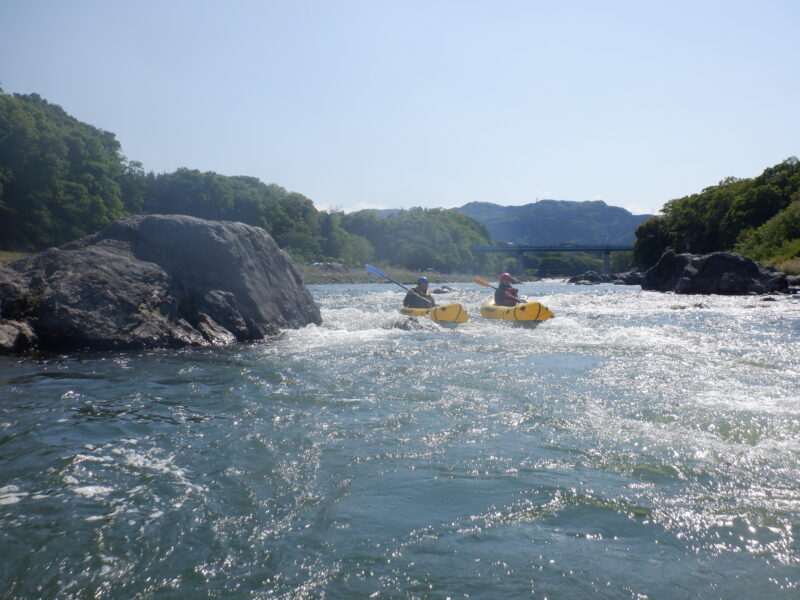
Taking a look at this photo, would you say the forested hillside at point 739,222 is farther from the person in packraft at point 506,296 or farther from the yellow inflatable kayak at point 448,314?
the yellow inflatable kayak at point 448,314

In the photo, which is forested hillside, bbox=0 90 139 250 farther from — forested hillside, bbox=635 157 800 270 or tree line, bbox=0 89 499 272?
forested hillside, bbox=635 157 800 270

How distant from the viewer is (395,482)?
386cm

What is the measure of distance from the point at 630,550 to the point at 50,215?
46.8 meters

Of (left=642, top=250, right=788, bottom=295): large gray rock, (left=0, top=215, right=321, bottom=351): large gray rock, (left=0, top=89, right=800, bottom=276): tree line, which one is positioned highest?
(left=0, top=89, right=800, bottom=276): tree line

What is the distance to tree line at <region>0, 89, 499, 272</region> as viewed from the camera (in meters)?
39.6

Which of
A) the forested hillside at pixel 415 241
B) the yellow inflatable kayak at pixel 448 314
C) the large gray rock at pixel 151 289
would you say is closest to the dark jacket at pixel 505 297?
the yellow inflatable kayak at pixel 448 314

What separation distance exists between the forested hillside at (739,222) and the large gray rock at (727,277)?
6512 mm

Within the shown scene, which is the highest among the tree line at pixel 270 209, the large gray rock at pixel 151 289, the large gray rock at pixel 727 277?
the tree line at pixel 270 209

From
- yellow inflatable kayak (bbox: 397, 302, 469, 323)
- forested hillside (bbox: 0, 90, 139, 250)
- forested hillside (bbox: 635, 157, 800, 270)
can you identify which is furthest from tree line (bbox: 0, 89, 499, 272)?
yellow inflatable kayak (bbox: 397, 302, 469, 323)

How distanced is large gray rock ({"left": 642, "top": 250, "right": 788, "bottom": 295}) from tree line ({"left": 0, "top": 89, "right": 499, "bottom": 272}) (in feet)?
137

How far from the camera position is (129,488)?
3.67 meters

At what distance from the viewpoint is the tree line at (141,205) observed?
1558 inches

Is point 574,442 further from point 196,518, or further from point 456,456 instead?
point 196,518

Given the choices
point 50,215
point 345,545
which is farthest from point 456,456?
point 50,215
